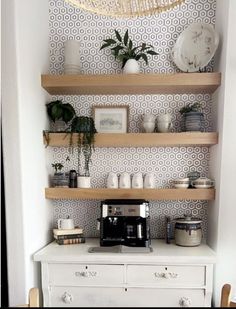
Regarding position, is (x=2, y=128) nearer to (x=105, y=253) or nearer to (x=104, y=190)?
(x=104, y=190)

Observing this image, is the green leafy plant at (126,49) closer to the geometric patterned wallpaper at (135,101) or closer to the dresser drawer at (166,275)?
the geometric patterned wallpaper at (135,101)

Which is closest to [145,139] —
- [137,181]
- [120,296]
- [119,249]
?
[137,181]

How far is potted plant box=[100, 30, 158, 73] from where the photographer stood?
2.27 meters

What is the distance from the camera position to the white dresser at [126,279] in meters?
1.95

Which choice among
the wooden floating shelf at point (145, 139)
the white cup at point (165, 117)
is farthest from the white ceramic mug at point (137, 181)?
the white cup at point (165, 117)

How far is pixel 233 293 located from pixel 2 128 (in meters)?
1.89

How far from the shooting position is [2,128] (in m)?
1.85

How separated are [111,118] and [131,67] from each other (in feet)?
1.43

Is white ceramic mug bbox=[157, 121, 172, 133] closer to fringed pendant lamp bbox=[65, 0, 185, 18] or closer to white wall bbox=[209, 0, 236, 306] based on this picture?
white wall bbox=[209, 0, 236, 306]

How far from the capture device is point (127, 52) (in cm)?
234

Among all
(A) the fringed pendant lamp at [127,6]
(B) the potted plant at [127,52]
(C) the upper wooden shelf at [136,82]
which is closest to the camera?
(A) the fringed pendant lamp at [127,6]

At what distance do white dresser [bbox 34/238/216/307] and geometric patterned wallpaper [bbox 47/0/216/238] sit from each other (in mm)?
533

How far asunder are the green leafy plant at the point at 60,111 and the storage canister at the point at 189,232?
117cm

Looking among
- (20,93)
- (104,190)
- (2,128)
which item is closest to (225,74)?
(104,190)
